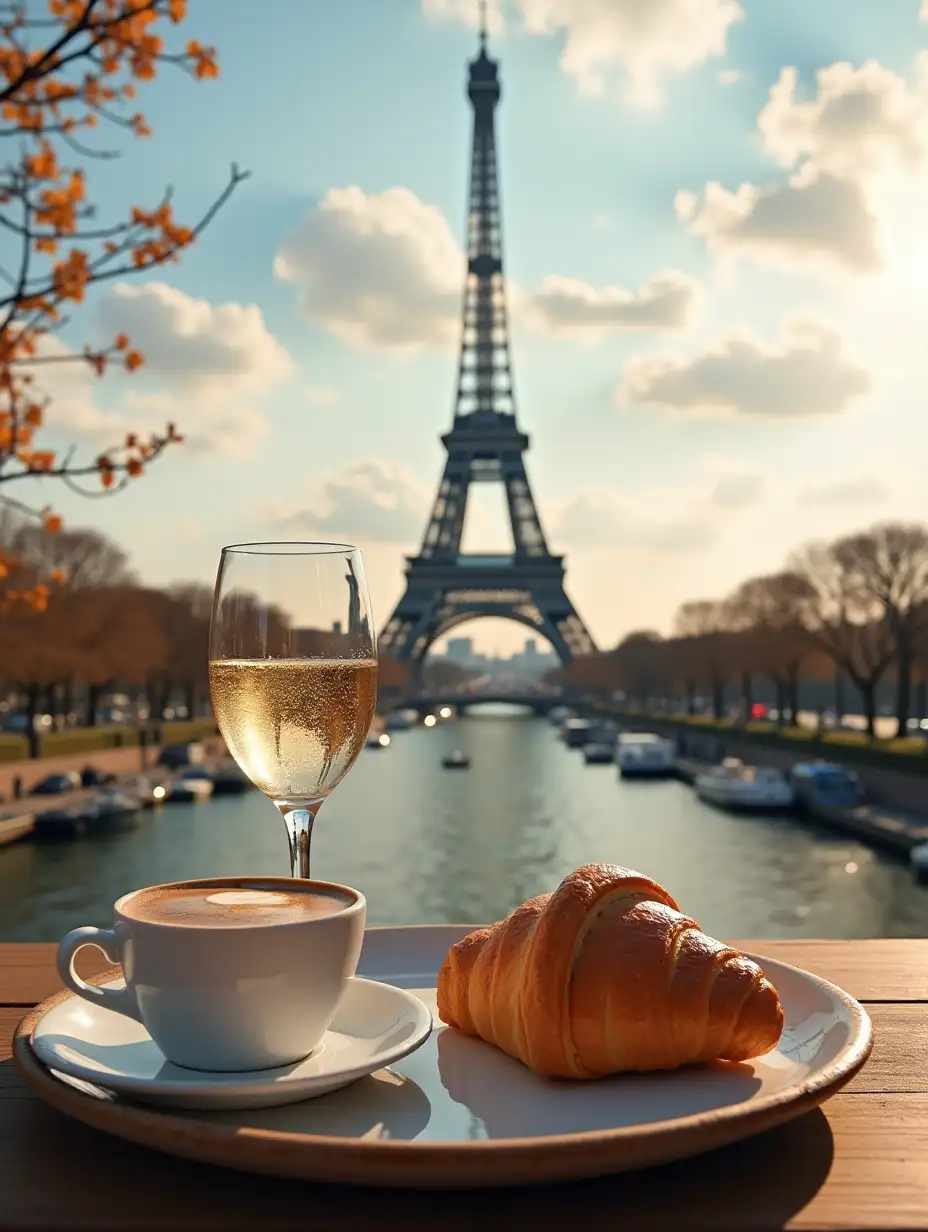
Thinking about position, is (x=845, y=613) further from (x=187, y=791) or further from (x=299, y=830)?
(x=299, y=830)

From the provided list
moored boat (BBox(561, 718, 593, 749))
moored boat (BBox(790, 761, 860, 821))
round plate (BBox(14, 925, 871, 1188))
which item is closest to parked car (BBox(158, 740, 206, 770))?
moored boat (BBox(790, 761, 860, 821))

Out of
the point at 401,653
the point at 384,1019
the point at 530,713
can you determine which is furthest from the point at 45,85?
the point at 530,713

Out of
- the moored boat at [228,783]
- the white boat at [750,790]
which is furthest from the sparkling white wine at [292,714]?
the moored boat at [228,783]

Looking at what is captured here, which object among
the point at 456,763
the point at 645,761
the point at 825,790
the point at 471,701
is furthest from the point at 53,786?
the point at 471,701

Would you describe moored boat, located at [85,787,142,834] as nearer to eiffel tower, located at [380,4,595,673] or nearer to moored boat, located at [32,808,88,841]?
moored boat, located at [32,808,88,841]

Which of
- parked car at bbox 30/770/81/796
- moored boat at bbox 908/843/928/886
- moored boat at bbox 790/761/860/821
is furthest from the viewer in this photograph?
parked car at bbox 30/770/81/796

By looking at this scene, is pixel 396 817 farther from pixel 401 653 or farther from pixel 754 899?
pixel 401 653
